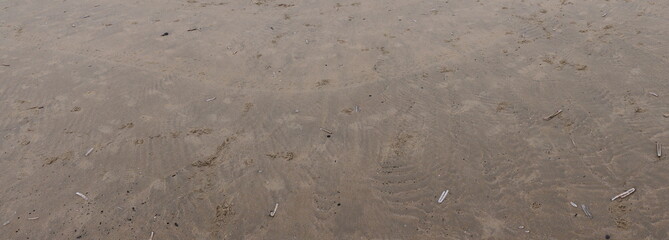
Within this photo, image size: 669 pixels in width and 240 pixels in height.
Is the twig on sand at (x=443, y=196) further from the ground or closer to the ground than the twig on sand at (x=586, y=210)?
closer to the ground

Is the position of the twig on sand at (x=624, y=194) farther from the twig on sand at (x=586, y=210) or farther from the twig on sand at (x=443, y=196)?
the twig on sand at (x=443, y=196)

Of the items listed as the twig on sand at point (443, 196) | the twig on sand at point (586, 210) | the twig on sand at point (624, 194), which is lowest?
the twig on sand at point (443, 196)

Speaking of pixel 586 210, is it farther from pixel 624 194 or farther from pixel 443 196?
pixel 443 196

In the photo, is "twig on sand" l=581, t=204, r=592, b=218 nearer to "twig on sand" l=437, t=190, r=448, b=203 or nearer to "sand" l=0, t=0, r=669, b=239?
"sand" l=0, t=0, r=669, b=239

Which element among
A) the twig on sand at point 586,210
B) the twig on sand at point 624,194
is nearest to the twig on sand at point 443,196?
the twig on sand at point 586,210

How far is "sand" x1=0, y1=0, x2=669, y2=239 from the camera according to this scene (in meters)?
3.99

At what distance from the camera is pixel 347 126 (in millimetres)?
5098

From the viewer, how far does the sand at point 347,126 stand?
3.99m

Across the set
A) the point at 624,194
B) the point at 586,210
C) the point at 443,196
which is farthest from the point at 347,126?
the point at 624,194

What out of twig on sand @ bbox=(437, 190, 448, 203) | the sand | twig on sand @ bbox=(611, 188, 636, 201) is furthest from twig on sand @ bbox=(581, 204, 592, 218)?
twig on sand @ bbox=(437, 190, 448, 203)

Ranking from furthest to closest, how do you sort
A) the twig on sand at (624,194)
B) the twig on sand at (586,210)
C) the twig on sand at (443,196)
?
the twig on sand at (443,196) < the twig on sand at (624,194) < the twig on sand at (586,210)

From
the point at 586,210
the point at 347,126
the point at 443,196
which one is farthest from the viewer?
the point at 347,126

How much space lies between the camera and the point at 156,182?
445cm

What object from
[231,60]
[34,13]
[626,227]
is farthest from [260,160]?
[34,13]
